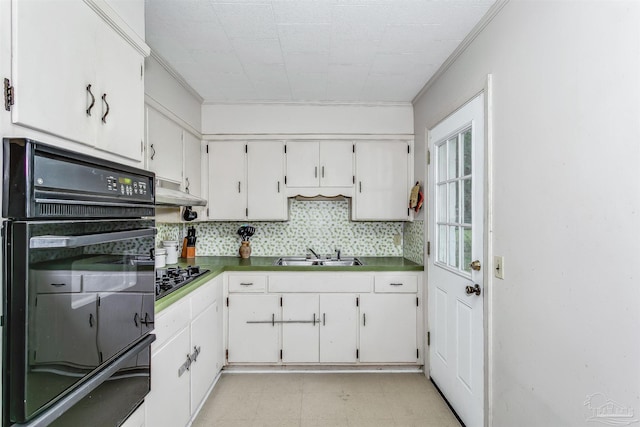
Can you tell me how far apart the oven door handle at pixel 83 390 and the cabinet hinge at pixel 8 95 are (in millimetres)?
815

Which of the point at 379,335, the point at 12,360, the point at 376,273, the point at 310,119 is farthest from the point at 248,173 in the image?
the point at 12,360

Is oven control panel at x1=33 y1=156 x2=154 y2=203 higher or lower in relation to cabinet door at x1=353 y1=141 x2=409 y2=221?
lower

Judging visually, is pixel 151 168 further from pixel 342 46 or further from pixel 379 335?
pixel 379 335

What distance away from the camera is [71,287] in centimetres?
100

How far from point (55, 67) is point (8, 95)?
20cm

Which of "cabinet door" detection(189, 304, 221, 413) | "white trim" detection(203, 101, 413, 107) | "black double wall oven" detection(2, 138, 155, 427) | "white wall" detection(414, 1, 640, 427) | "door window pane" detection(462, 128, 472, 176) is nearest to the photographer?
"black double wall oven" detection(2, 138, 155, 427)

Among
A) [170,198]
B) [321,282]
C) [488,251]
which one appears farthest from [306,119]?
[488,251]

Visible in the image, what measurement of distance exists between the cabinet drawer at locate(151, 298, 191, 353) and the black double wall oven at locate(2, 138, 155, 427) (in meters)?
0.23

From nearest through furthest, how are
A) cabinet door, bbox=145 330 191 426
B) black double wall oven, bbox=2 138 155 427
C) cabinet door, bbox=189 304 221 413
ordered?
black double wall oven, bbox=2 138 155 427 < cabinet door, bbox=145 330 191 426 < cabinet door, bbox=189 304 221 413

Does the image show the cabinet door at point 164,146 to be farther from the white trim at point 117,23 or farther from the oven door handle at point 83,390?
the oven door handle at point 83,390

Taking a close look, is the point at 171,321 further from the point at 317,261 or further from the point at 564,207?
the point at 564,207

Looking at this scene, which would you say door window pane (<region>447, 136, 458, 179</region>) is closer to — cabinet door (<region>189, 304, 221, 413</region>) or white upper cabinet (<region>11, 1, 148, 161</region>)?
white upper cabinet (<region>11, 1, 148, 161</region>)

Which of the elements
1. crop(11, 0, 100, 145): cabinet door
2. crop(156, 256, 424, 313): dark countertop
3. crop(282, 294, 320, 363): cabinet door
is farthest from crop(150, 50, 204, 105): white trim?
crop(282, 294, 320, 363): cabinet door

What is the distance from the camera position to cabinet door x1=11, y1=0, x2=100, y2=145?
0.91m
